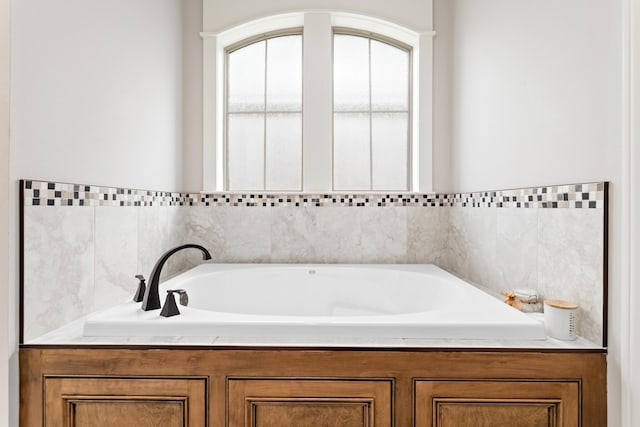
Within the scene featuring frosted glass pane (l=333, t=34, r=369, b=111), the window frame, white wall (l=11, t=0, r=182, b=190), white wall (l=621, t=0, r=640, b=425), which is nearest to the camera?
white wall (l=621, t=0, r=640, b=425)

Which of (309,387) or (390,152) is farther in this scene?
(390,152)

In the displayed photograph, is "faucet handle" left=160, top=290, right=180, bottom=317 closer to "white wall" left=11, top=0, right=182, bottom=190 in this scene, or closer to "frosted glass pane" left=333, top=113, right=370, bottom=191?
"white wall" left=11, top=0, right=182, bottom=190

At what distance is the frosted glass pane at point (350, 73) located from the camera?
2.29 meters

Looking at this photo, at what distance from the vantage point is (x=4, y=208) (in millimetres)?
933

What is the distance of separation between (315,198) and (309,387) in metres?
1.32

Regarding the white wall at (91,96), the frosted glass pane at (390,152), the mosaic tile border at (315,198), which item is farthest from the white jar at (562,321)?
the white wall at (91,96)

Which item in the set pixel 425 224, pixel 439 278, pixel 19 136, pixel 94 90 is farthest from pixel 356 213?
pixel 19 136

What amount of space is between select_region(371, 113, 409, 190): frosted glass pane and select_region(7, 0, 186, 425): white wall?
131 centimetres

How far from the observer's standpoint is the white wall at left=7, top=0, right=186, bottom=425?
98cm

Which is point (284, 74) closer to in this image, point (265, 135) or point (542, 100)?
point (265, 135)

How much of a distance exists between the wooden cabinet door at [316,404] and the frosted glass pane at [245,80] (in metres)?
1.87

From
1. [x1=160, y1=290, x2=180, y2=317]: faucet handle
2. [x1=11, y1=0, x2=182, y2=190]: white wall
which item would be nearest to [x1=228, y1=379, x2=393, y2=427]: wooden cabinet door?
[x1=160, y1=290, x2=180, y2=317]: faucet handle

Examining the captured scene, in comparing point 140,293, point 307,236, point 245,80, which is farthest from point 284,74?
point 140,293

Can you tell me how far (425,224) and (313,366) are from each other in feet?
4.66
